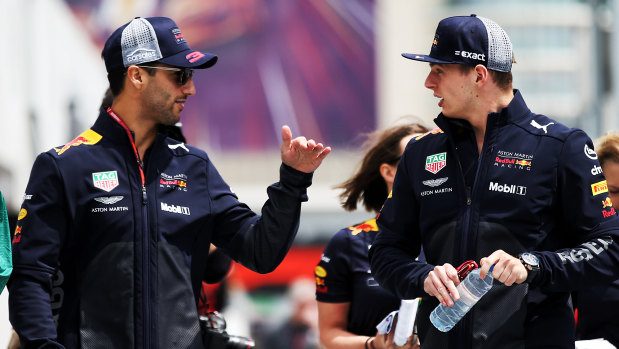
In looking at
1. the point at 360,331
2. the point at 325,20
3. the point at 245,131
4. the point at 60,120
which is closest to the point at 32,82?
the point at 60,120

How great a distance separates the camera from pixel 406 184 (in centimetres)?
394

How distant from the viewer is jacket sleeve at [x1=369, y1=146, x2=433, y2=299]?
3855 millimetres

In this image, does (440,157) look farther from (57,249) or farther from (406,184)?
(57,249)

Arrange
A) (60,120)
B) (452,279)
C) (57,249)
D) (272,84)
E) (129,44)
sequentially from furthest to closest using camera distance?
(272,84), (60,120), (129,44), (57,249), (452,279)

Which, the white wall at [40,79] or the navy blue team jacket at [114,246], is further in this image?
the white wall at [40,79]

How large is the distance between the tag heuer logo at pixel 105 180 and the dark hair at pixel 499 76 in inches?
52.3

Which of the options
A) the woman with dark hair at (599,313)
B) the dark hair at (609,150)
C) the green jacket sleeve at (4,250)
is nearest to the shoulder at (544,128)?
the woman with dark hair at (599,313)

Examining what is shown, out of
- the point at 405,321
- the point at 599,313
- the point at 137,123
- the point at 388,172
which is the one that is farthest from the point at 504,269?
the point at 388,172

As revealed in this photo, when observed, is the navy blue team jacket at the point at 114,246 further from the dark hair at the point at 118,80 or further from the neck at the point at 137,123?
the dark hair at the point at 118,80

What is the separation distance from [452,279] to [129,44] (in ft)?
5.07

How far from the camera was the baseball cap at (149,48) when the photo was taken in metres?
4.00

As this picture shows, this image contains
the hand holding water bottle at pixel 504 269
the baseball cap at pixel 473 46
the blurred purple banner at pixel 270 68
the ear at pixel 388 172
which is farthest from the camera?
the blurred purple banner at pixel 270 68

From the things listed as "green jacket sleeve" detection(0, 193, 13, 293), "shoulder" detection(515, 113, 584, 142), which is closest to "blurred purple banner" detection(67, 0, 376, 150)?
"shoulder" detection(515, 113, 584, 142)

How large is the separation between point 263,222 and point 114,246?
55cm
